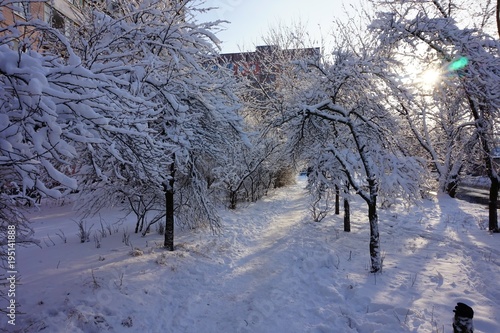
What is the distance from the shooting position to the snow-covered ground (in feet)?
13.8

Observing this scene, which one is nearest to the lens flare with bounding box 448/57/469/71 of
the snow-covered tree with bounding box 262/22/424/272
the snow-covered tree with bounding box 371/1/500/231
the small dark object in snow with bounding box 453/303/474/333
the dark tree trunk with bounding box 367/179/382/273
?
the snow-covered tree with bounding box 371/1/500/231

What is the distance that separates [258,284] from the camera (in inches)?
231

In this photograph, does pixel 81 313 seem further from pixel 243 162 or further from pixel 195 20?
→ pixel 243 162

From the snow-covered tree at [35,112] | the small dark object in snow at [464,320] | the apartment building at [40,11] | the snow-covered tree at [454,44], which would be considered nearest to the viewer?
the snow-covered tree at [35,112]

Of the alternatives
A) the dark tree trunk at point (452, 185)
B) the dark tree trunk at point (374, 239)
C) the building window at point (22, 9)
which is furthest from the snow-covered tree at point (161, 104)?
the dark tree trunk at point (452, 185)

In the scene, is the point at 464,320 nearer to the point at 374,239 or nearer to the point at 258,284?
the point at 374,239

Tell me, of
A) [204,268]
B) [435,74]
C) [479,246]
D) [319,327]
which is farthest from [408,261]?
[435,74]

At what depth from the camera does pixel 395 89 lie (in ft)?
20.1

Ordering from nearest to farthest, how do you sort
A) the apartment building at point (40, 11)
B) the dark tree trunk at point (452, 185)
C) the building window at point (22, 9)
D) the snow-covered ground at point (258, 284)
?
the building window at point (22, 9), the apartment building at point (40, 11), the snow-covered ground at point (258, 284), the dark tree trunk at point (452, 185)

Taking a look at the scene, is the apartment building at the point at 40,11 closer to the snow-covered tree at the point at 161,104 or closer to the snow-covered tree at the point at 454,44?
the snow-covered tree at the point at 161,104

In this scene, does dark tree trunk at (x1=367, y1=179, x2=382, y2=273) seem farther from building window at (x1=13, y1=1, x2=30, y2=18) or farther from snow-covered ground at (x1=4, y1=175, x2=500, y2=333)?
building window at (x1=13, y1=1, x2=30, y2=18)

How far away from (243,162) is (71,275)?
11.5m

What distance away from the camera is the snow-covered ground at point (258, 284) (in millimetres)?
4199

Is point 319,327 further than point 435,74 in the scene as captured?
No
